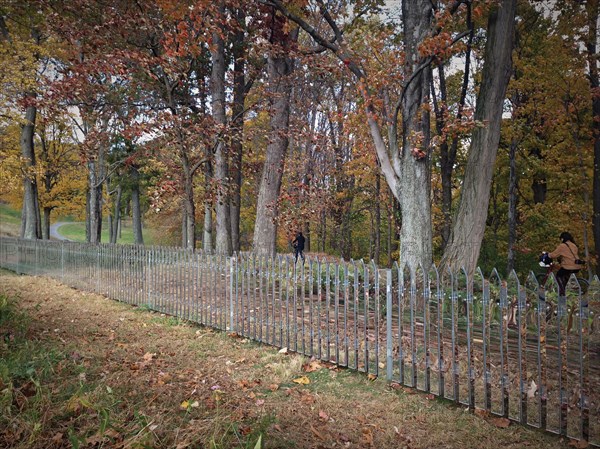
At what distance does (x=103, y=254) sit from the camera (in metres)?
11.7

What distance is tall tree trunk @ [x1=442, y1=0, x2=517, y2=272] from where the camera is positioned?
9.29 metres

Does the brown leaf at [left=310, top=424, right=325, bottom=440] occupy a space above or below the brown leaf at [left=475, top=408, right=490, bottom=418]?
above

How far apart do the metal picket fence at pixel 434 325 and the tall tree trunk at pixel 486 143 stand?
3.65 metres

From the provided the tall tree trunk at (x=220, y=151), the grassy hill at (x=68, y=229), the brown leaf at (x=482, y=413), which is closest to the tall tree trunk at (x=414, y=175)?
the tall tree trunk at (x=220, y=151)

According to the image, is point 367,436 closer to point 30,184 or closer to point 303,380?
point 303,380

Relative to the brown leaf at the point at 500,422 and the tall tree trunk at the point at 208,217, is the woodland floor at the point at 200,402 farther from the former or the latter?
the tall tree trunk at the point at 208,217

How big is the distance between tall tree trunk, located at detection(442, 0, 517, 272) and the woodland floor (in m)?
5.08

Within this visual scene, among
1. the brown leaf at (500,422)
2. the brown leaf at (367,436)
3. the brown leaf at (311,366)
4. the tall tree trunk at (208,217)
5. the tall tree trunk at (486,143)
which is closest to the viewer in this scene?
the brown leaf at (367,436)

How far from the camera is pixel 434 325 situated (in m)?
4.96

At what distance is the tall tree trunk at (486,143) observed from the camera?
9.29 m

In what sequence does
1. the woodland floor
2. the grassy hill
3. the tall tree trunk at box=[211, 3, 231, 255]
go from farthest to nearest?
1. the grassy hill
2. the tall tree trunk at box=[211, 3, 231, 255]
3. the woodland floor

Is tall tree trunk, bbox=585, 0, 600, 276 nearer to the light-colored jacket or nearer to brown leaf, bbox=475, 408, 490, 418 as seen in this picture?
the light-colored jacket

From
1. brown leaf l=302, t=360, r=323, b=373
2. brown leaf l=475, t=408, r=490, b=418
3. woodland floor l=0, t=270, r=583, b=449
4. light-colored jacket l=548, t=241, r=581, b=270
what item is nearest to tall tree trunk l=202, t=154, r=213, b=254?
woodland floor l=0, t=270, r=583, b=449

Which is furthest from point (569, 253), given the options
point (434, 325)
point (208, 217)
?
point (208, 217)
